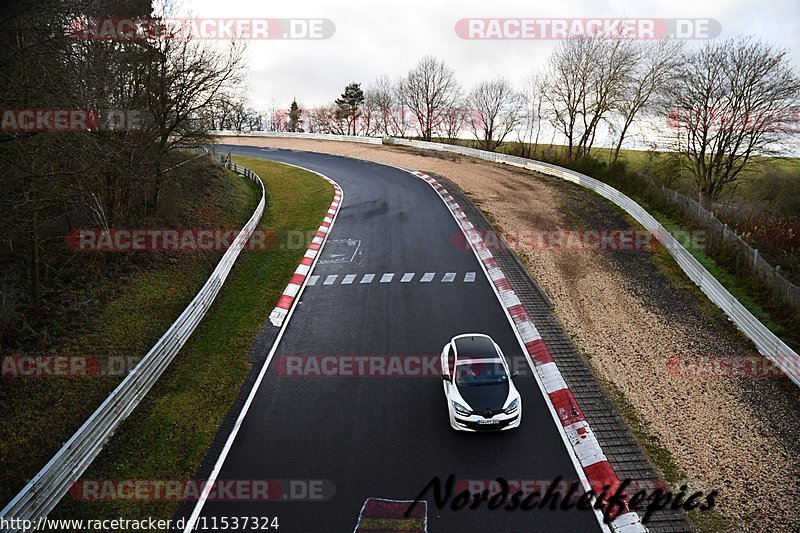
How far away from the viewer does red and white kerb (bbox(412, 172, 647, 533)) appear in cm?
920

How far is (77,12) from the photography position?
11023 millimetres

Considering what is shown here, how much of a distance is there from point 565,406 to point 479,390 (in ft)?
7.49

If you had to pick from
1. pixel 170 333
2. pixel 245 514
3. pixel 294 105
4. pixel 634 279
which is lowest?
pixel 245 514

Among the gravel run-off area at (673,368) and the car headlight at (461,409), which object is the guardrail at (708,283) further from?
the car headlight at (461,409)

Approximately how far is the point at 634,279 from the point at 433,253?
738cm

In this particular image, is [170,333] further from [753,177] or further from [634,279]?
[753,177]

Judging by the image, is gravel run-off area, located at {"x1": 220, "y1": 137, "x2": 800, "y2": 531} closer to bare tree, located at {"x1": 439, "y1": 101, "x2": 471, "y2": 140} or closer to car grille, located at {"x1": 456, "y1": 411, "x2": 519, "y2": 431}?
car grille, located at {"x1": 456, "y1": 411, "x2": 519, "y2": 431}

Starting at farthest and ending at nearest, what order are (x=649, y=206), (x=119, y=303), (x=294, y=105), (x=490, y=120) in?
(x=294, y=105) < (x=490, y=120) < (x=649, y=206) < (x=119, y=303)

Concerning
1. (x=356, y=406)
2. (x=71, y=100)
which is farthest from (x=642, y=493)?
(x=71, y=100)

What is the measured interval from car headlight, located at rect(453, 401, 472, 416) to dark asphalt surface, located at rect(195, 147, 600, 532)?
24.5 inches

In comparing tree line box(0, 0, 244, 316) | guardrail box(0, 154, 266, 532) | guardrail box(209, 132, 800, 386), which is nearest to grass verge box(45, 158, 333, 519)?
guardrail box(0, 154, 266, 532)

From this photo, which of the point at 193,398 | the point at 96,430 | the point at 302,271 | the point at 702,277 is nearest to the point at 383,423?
the point at 193,398

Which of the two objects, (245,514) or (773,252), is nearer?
(245,514)

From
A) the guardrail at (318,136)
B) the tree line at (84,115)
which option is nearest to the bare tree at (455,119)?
the guardrail at (318,136)
